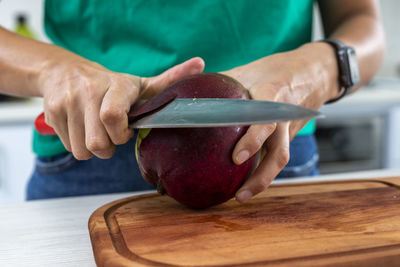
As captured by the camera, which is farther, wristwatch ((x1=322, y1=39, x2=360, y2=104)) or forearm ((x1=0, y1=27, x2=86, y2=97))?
wristwatch ((x1=322, y1=39, x2=360, y2=104))

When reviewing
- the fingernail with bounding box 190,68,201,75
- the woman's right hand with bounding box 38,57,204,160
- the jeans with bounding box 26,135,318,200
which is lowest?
the jeans with bounding box 26,135,318,200

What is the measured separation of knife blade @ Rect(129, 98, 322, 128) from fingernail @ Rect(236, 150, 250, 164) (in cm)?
7

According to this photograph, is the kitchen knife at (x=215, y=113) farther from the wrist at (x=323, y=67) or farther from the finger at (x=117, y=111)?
the wrist at (x=323, y=67)

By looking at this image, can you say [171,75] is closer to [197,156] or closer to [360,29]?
[197,156]

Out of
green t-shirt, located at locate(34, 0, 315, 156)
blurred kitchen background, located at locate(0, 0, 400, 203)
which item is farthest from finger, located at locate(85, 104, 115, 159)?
blurred kitchen background, located at locate(0, 0, 400, 203)

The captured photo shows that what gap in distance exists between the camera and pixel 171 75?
2.60 ft

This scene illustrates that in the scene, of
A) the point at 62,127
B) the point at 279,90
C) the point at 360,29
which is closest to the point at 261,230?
the point at 279,90

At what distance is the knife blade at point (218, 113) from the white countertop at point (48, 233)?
0.21 meters

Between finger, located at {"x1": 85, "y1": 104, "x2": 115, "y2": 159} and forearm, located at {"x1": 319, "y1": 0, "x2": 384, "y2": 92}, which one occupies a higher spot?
forearm, located at {"x1": 319, "y1": 0, "x2": 384, "y2": 92}

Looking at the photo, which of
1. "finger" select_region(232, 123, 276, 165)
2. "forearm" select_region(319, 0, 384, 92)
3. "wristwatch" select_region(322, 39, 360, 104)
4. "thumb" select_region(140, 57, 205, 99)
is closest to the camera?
"finger" select_region(232, 123, 276, 165)

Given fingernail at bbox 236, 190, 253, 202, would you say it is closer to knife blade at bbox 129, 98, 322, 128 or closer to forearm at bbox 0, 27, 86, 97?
knife blade at bbox 129, 98, 322, 128

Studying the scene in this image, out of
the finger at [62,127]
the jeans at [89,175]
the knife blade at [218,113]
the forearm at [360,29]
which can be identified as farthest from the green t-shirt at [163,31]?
the knife blade at [218,113]

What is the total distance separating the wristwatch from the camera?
93cm

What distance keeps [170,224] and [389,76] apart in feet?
9.45
